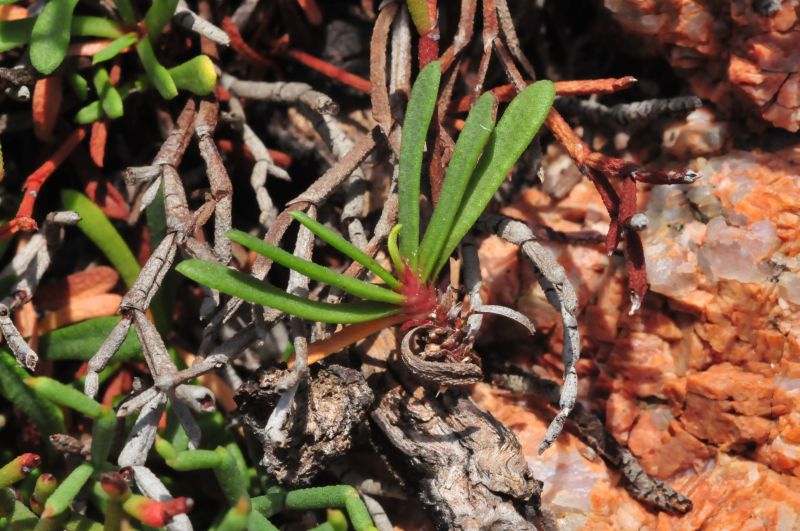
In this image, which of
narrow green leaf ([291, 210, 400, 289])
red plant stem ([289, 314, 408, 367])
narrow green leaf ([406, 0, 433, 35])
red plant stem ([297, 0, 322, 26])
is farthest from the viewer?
red plant stem ([297, 0, 322, 26])

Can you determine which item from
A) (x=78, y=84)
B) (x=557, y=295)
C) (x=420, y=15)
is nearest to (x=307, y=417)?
(x=557, y=295)

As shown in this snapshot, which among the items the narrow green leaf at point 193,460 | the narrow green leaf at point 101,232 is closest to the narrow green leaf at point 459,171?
the narrow green leaf at point 193,460

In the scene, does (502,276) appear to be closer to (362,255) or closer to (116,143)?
(362,255)

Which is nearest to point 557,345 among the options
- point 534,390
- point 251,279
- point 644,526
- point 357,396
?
point 534,390

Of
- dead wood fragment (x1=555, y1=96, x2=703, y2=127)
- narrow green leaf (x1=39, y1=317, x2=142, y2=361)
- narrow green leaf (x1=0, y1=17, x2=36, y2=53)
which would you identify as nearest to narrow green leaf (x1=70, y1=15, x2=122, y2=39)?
narrow green leaf (x1=0, y1=17, x2=36, y2=53)

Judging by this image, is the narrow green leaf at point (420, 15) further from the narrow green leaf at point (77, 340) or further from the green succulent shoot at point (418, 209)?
the narrow green leaf at point (77, 340)

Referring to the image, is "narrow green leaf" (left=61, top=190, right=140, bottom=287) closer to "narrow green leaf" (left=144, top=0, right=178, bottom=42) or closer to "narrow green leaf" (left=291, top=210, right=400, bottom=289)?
"narrow green leaf" (left=144, top=0, right=178, bottom=42)
